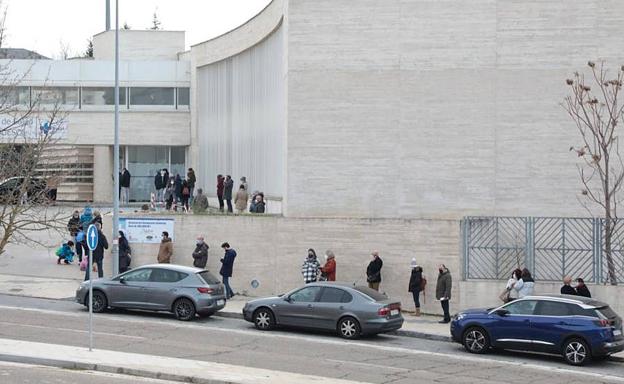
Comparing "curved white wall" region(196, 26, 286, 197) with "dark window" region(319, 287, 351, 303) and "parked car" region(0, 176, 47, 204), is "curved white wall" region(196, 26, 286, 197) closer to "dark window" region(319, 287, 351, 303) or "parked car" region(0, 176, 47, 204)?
"parked car" region(0, 176, 47, 204)

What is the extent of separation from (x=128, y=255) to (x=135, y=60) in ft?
78.1

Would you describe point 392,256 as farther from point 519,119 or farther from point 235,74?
point 235,74

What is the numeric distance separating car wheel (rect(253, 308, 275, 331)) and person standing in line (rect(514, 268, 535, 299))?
677 cm

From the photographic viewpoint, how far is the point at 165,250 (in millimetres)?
30688

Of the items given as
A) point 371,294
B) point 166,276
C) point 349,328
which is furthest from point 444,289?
point 166,276

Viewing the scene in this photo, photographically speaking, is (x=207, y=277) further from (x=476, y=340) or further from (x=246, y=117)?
(x=246, y=117)

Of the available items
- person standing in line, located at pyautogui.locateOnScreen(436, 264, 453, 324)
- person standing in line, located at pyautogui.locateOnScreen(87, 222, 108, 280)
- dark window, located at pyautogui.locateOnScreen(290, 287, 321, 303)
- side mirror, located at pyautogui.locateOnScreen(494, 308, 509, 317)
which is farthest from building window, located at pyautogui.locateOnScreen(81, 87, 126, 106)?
side mirror, located at pyautogui.locateOnScreen(494, 308, 509, 317)

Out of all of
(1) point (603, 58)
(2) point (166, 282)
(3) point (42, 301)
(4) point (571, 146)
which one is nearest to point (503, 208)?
(4) point (571, 146)

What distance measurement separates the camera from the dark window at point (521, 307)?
22.1 m

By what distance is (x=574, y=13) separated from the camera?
95.3ft

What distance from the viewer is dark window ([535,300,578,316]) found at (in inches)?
851

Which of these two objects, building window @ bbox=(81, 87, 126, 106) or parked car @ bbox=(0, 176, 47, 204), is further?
building window @ bbox=(81, 87, 126, 106)

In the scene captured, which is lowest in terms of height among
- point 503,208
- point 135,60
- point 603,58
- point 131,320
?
point 131,320

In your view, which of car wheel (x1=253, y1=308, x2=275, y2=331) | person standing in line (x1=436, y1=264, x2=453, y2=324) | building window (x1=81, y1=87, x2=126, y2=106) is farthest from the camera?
building window (x1=81, y1=87, x2=126, y2=106)
